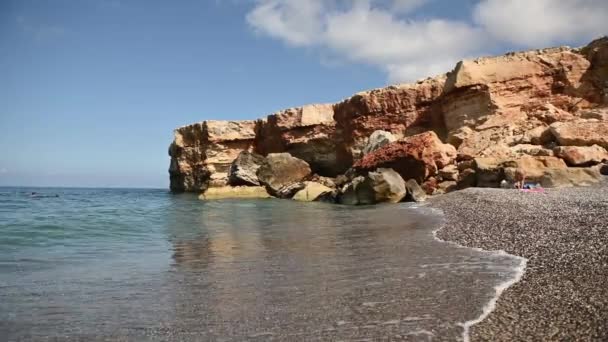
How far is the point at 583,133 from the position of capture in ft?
72.8

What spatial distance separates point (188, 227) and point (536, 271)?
34.3 feet

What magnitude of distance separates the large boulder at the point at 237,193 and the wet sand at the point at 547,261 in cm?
2112

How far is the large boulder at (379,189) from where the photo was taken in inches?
860

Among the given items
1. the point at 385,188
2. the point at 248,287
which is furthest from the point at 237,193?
the point at 248,287

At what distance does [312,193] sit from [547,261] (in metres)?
22.2

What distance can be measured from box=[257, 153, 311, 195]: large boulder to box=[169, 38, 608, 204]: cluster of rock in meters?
0.08

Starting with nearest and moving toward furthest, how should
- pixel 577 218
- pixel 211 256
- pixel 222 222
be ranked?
pixel 211 256 < pixel 577 218 < pixel 222 222

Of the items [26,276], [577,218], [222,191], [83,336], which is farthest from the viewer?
[222,191]

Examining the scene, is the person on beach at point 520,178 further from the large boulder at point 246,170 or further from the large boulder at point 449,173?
the large boulder at point 246,170

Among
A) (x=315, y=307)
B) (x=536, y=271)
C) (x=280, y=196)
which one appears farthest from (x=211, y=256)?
(x=280, y=196)

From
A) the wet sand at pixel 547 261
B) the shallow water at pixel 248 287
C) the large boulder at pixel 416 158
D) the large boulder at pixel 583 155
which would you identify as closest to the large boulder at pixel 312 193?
the large boulder at pixel 416 158

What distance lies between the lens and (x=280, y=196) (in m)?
31.5

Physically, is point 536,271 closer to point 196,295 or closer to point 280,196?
point 196,295

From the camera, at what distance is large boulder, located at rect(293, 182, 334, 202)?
26938 mm
